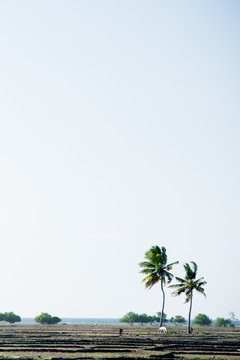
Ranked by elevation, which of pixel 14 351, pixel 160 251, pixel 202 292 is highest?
pixel 160 251

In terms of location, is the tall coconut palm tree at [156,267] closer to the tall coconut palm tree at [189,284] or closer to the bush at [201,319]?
the tall coconut palm tree at [189,284]

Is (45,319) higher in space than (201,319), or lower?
lower

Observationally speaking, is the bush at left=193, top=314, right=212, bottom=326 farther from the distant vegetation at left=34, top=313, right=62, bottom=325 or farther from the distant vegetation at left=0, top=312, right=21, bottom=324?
the distant vegetation at left=0, top=312, right=21, bottom=324

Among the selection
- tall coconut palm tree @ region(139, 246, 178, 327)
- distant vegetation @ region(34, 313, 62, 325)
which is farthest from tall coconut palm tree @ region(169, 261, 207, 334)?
distant vegetation @ region(34, 313, 62, 325)

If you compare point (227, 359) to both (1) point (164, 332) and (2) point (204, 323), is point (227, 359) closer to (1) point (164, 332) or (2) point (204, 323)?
(1) point (164, 332)

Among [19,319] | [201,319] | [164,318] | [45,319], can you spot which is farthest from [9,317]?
[201,319]

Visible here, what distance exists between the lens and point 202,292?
7888 centimetres

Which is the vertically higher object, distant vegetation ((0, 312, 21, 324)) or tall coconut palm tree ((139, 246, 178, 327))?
tall coconut palm tree ((139, 246, 178, 327))

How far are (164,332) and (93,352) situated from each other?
3635 cm

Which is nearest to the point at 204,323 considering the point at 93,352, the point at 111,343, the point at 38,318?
the point at 38,318

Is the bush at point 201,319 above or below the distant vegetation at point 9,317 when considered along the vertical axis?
above

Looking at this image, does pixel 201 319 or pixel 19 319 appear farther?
pixel 201 319

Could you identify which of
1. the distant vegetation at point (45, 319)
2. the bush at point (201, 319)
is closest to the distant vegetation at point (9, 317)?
the distant vegetation at point (45, 319)

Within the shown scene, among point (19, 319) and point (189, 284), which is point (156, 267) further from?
point (19, 319)
